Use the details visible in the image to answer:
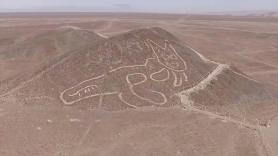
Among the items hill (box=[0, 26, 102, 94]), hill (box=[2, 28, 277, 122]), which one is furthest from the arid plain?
hill (box=[0, 26, 102, 94])

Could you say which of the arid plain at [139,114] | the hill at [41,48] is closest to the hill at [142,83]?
the arid plain at [139,114]

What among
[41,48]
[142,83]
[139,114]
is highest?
[142,83]

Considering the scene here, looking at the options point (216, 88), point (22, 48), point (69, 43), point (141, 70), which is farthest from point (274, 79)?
point (22, 48)

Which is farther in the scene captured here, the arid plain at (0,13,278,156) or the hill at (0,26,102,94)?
the hill at (0,26,102,94)

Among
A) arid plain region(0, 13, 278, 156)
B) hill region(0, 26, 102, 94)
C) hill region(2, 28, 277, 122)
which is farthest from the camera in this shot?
hill region(0, 26, 102, 94)

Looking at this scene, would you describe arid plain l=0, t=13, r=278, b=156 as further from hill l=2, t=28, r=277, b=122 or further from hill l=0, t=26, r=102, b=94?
hill l=0, t=26, r=102, b=94

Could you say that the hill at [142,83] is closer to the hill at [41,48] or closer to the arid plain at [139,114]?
the arid plain at [139,114]

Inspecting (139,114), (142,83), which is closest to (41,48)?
(142,83)

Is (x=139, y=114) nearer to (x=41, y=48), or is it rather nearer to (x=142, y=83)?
(x=142, y=83)

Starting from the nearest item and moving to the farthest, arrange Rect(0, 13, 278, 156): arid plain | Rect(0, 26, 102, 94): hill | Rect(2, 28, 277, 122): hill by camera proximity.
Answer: Rect(0, 13, 278, 156): arid plain → Rect(2, 28, 277, 122): hill → Rect(0, 26, 102, 94): hill

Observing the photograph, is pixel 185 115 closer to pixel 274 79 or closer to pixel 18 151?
pixel 18 151

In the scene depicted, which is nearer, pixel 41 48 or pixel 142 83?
pixel 142 83
